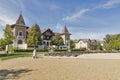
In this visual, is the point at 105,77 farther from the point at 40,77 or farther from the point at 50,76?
the point at 40,77

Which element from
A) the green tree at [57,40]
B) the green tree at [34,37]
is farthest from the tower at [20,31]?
the green tree at [57,40]

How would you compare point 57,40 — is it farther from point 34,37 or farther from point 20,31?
point 20,31

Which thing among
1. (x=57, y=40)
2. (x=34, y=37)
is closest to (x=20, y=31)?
(x=34, y=37)

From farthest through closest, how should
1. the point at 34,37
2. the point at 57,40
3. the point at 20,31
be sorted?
Result: the point at 57,40
the point at 20,31
the point at 34,37

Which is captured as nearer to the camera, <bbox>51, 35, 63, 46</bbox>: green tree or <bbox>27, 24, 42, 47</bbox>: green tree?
<bbox>27, 24, 42, 47</bbox>: green tree

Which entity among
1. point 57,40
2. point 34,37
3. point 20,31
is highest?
point 20,31

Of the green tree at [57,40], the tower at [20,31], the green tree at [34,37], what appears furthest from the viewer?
A: the green tree at [57,40]

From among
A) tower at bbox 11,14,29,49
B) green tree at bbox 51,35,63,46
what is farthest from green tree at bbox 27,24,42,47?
green tree at bbox 51,35,63,46

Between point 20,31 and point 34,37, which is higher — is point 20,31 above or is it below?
above

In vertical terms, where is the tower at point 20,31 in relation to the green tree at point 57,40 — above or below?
above

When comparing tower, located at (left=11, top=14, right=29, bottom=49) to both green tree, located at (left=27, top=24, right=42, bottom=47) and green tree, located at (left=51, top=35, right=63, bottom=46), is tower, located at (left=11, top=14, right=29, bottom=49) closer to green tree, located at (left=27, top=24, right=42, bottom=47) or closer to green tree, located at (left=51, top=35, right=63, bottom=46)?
green tree, located at (left=27, top=24, right=42, bottom=47)

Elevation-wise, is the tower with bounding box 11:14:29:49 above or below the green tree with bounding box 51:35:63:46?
above

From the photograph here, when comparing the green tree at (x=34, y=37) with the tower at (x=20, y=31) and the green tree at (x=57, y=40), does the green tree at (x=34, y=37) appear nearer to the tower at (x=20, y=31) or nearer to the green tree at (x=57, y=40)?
the tower at (x=20, y=31)

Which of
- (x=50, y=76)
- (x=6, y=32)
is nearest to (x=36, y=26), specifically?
(x=6, y=32)
